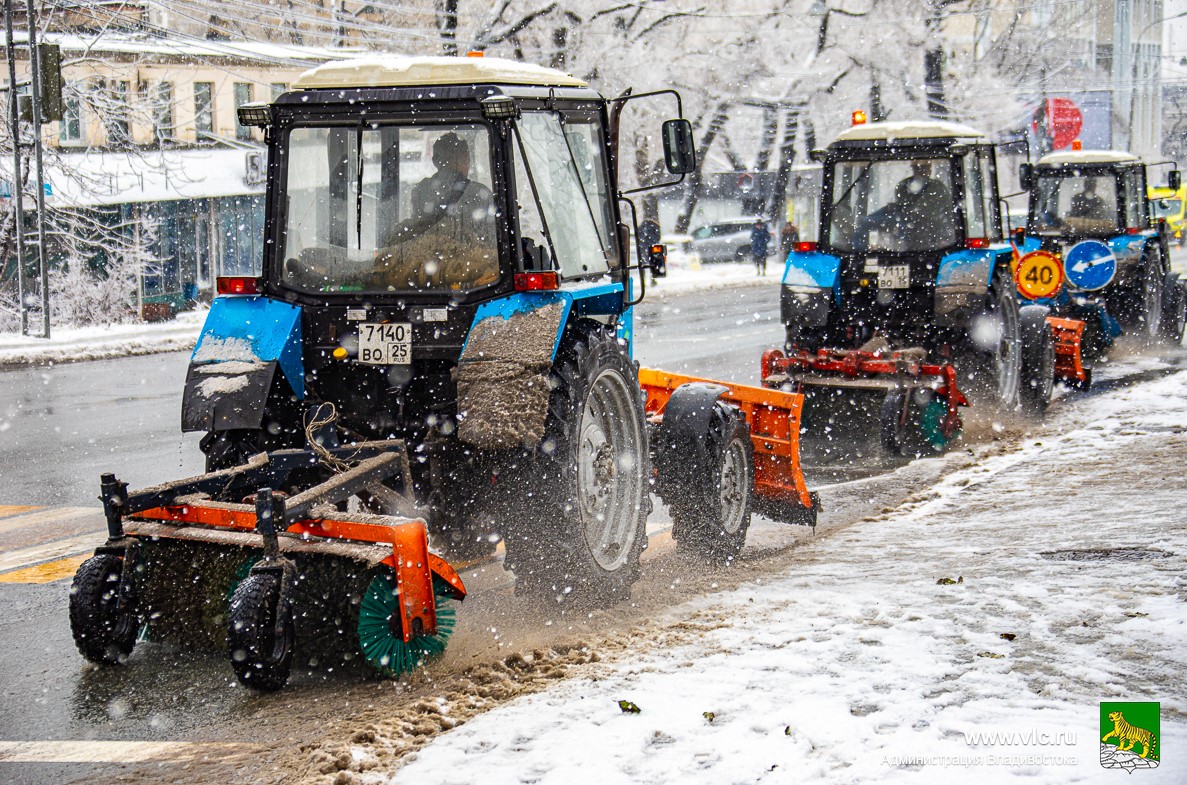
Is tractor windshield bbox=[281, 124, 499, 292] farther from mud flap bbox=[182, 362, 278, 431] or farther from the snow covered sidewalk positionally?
the snow covered sidewalk

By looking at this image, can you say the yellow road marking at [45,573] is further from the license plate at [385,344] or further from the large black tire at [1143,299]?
the large black tire at [1143,299]

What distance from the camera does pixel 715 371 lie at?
1581cm

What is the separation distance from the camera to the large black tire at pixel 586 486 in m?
5.69

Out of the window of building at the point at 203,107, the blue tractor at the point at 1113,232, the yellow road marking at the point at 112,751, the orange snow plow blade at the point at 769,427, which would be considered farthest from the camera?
the window of building at the point at 203,107

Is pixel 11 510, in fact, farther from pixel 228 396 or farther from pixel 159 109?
pixel 159 109

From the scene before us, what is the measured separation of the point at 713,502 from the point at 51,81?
1673cm

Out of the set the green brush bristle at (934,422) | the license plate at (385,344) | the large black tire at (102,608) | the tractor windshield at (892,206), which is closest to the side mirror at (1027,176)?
the tractor windshield at (892,206)

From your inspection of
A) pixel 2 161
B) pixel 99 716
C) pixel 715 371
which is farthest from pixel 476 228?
pixel 2 161

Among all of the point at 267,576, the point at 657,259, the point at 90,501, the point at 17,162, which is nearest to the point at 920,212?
the point at 657,259

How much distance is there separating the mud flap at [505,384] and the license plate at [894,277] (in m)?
6.80

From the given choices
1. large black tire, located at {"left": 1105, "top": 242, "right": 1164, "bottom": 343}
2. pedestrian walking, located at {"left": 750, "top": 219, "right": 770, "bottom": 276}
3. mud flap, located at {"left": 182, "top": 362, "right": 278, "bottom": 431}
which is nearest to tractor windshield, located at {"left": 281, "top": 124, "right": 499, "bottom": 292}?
mud flap, located at {"left": 182, "top": 362, "right": 278, "bottom": 431}

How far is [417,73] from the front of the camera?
605cm

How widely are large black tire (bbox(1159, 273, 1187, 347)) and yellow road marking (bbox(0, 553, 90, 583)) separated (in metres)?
14.9

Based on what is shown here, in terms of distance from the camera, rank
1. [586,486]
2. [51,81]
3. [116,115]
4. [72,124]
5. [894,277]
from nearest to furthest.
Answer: [586,486] < [894,277] < [51,81] < [116,115] < [72,124]
